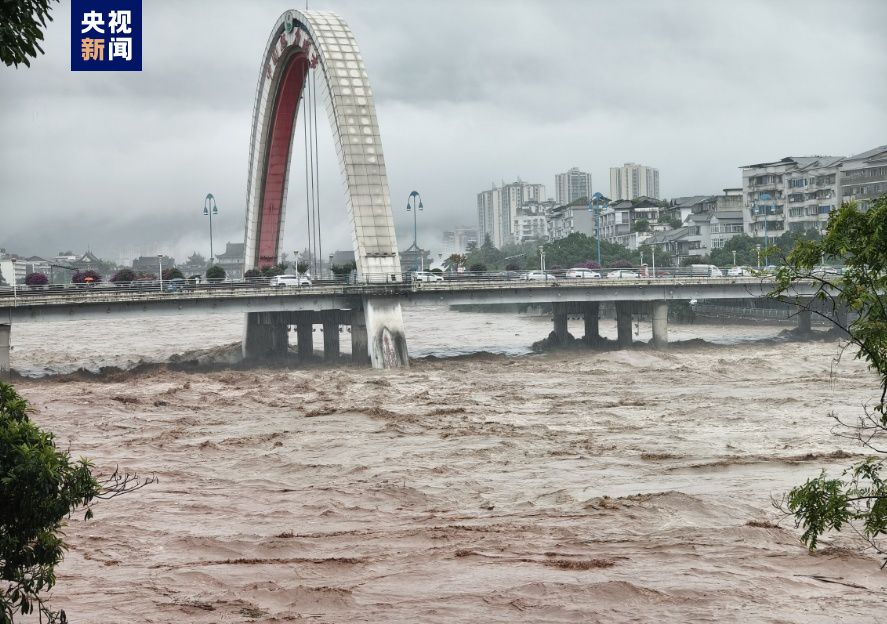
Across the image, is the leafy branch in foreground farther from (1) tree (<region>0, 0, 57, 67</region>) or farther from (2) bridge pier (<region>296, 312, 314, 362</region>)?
(2) bridge pier (<region>296, 312, 314, 362</region>)

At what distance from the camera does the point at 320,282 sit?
69.9 m

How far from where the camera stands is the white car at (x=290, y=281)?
222ft

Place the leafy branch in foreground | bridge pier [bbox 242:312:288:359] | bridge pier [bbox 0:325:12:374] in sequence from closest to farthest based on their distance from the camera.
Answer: the leafy branch in foreground
bridge pier [bbox 0:325:12:374]
bridge pier [bbox 242:312:288:359]

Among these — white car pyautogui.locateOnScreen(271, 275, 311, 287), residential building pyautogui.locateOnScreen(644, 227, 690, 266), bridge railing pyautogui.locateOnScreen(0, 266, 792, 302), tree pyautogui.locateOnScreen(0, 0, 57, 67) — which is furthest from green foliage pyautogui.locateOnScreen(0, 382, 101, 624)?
residential building pyautogui.locateOnScreen(644, 227, 690, 266)

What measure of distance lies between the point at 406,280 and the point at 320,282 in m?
8.18

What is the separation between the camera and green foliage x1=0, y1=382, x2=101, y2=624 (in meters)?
9.65

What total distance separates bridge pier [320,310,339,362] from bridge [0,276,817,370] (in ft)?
0.23

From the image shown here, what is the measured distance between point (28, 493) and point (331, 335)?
6417 cm

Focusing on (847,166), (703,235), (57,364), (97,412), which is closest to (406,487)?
(97,412)

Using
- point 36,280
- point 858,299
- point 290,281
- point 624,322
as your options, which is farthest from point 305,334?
point 858,299

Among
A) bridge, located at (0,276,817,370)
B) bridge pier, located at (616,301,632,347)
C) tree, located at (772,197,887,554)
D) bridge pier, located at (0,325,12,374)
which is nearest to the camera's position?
tree, located at (772,197,887,554)

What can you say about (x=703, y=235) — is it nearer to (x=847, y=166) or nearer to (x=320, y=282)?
(x=847, y=166)

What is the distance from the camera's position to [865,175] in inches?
4311

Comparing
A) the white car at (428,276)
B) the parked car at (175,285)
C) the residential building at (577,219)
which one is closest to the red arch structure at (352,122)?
the white car at (428,276)
